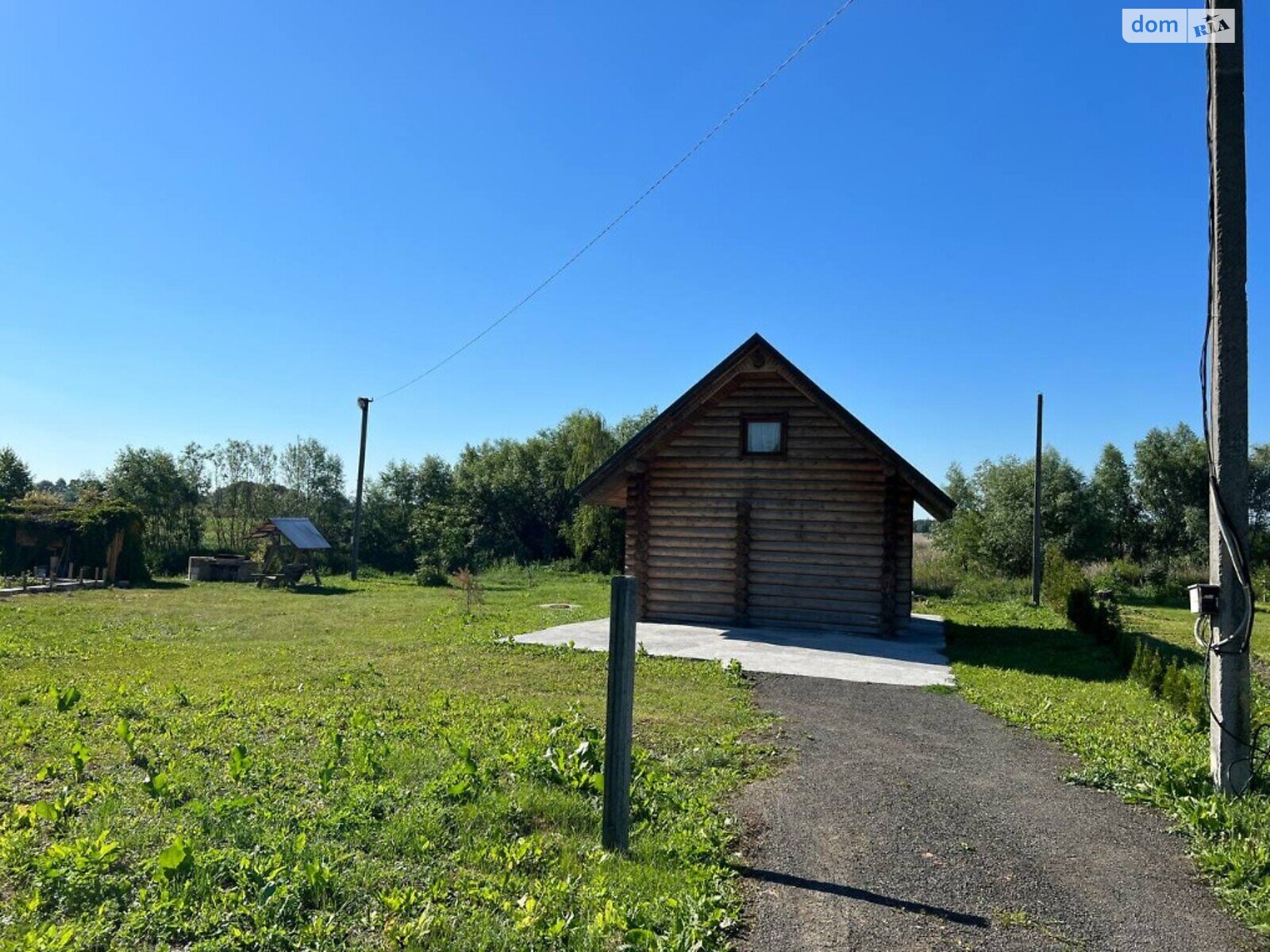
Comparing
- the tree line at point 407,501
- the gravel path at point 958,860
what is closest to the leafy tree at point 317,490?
the tree line at point 407,501

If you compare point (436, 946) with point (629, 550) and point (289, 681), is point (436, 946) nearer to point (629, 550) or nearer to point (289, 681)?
point (289, 681)

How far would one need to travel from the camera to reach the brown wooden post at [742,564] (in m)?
15.7

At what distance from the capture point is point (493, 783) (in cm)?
546

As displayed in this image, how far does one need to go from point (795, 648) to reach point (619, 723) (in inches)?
360

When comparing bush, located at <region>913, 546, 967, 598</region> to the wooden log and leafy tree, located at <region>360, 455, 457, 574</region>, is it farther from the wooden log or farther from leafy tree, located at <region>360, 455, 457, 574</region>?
leafy tree, located at <region>360, 455, 457, 574</region>

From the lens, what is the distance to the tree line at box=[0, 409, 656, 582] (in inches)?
1348

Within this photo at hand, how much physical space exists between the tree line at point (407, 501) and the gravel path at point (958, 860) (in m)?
27.0

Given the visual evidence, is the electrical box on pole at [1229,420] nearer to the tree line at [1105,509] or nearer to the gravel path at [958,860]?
the gravel path at [958,860]

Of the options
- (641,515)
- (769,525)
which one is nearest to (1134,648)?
(769,525)

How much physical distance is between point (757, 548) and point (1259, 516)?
4887cm

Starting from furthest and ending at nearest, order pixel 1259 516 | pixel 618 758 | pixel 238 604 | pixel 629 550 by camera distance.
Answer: pixel 1259 516 → pixel 238 604 → pixel 629 550 → pixel 618 758

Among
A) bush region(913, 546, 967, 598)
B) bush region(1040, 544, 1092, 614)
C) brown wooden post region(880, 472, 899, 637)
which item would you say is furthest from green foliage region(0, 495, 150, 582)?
bush region(1040, 544, 1092, 614)

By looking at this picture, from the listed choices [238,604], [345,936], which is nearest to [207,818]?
[345,936]

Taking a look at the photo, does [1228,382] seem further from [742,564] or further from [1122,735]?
[742,564]
